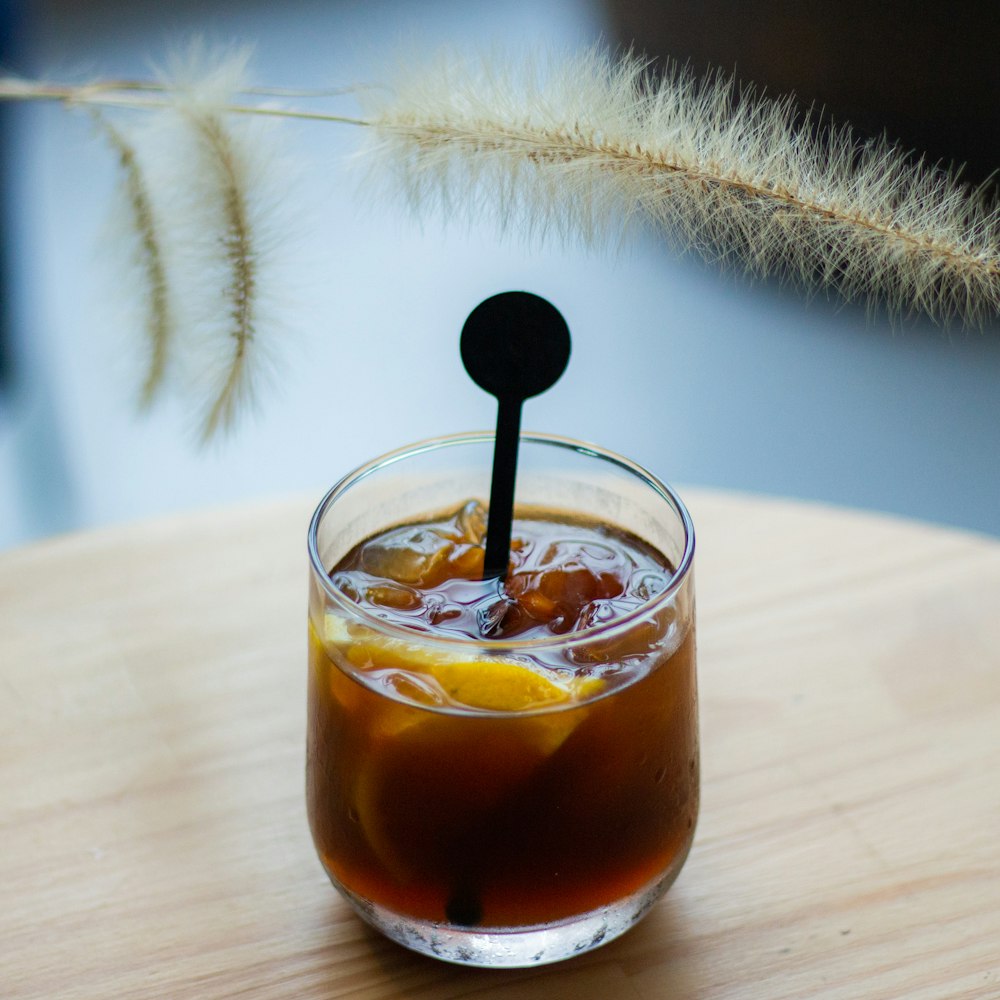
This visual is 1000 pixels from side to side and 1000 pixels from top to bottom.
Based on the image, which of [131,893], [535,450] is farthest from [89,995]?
[535,450]

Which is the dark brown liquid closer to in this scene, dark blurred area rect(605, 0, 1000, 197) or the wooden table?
the wooden table

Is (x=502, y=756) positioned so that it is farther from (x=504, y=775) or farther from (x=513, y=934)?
(x=513, y=934)

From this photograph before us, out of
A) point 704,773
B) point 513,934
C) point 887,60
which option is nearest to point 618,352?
point 887,60

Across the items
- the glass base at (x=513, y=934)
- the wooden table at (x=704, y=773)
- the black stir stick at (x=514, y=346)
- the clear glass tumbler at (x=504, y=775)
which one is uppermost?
the black stir stick at (x=514, y=346)

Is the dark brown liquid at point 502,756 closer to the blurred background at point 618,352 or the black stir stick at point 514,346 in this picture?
the black stir stick at point 514,346

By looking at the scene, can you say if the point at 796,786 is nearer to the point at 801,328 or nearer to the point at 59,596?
the point at 59,596

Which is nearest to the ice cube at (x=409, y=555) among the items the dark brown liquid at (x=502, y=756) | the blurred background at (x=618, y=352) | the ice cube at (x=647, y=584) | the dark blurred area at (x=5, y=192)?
the dark brown liquid at (x=502, y=756)
